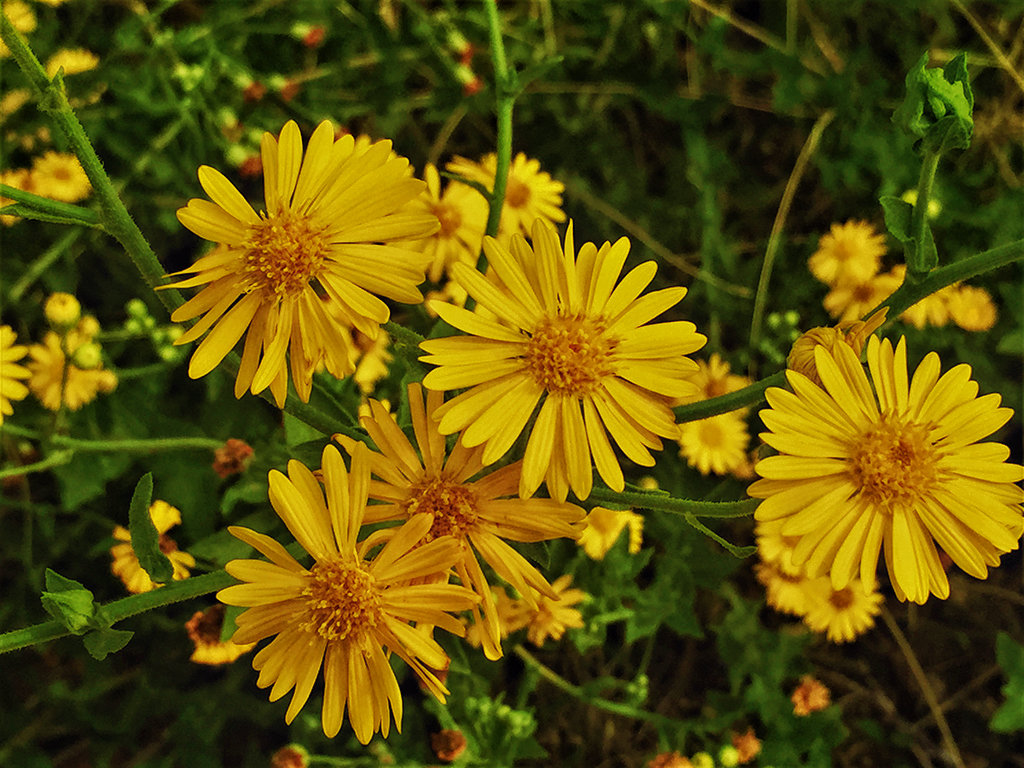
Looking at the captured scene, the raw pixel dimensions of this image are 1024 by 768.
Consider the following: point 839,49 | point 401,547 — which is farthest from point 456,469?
point 839,49

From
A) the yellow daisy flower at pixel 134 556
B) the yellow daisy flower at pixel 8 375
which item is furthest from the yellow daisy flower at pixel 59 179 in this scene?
the yellow daisy flower at pixel 134 556

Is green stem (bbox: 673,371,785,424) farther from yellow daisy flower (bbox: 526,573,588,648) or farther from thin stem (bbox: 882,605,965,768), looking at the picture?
thin stem (bbox: 882,605,965,768)

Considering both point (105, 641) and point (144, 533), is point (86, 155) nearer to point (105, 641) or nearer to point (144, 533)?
point (144, 533)

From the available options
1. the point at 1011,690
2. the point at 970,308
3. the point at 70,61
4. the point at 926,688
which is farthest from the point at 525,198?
the point at 926,688

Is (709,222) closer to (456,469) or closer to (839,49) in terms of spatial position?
(839,49)

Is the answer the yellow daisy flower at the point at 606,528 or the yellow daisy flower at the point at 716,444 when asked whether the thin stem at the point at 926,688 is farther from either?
the yellow daisy flower at the point at 606,528

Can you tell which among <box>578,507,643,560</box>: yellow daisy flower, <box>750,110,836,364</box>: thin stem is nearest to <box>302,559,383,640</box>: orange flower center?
<box>578,507,643,560</box>: yellow daisy flower
